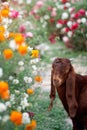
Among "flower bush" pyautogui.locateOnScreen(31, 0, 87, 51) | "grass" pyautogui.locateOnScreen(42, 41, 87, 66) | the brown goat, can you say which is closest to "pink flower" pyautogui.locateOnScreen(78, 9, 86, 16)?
"flower bush" pyautogui.locateOnScreen(31, 0, 87, 51)

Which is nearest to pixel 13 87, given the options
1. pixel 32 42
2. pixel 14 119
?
pixel 14 119

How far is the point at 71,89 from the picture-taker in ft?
17.5

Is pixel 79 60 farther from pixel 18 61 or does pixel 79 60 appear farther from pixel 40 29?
pixel 18 61

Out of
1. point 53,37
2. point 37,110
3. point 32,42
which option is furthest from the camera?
point 53,37

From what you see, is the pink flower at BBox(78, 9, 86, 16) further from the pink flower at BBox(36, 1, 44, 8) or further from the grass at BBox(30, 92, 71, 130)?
the grass at BBox(30, 92, 71, 130)

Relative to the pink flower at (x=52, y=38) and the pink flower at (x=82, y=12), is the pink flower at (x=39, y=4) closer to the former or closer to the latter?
the pink flower at (x=52, y=38)

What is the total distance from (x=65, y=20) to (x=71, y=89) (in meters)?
5.81

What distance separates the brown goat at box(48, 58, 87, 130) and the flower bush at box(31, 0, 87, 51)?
4394 mm

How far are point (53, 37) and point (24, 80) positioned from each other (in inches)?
245

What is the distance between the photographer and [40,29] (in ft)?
36.3

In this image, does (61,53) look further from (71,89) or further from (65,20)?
(71,89)

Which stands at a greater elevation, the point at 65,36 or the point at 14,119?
the point at 14,119

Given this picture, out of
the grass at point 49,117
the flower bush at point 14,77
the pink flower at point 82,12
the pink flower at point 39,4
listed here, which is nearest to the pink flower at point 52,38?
the pink flower at point 39,4

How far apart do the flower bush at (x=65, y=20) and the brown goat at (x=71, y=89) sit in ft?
14.4
